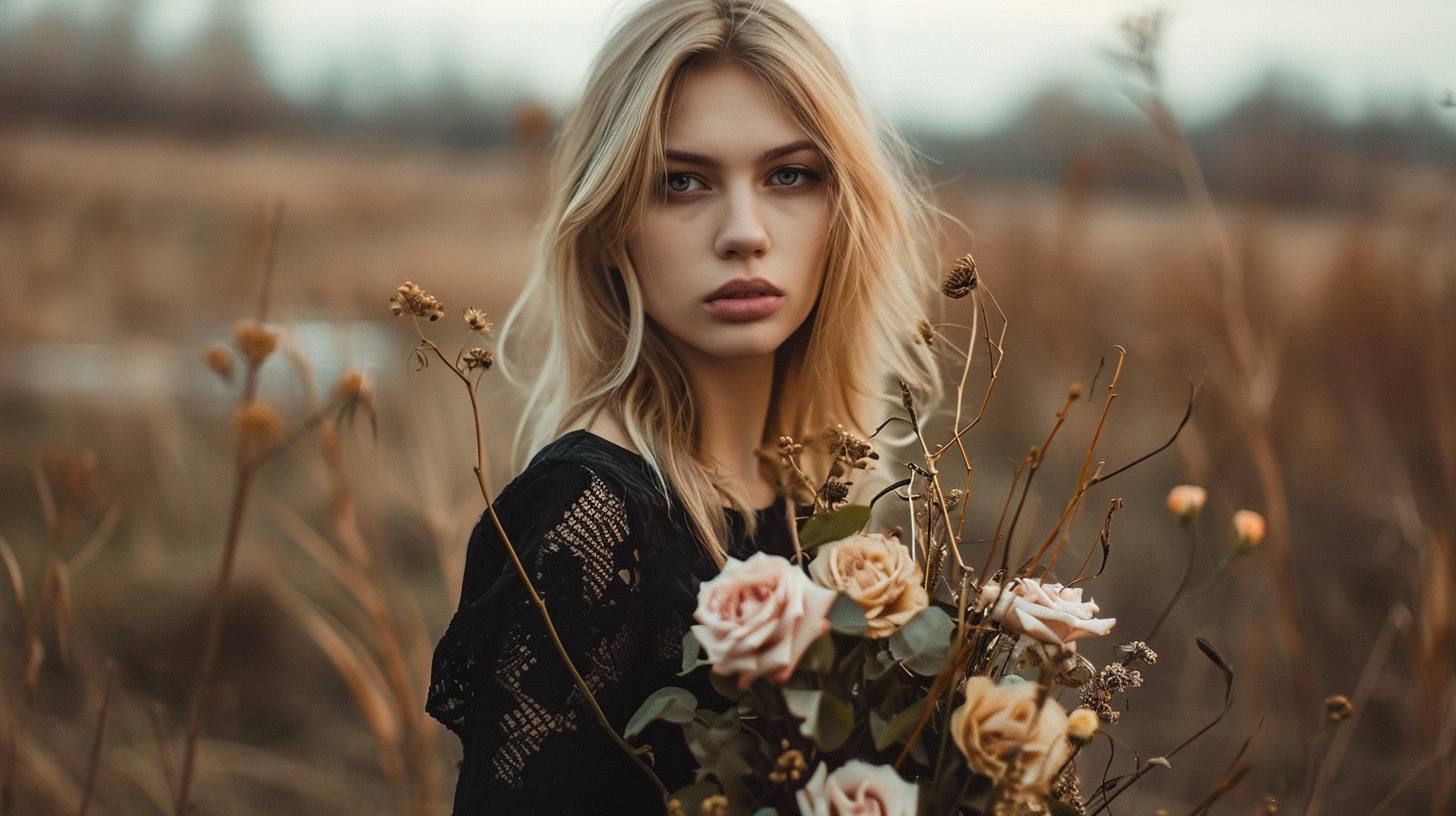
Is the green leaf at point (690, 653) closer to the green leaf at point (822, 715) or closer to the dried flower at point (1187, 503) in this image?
the green leaf at point (822, 715)

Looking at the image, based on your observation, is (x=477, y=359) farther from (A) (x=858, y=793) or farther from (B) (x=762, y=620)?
(A) (x=858, y=793)

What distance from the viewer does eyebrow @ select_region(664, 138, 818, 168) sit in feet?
3.90

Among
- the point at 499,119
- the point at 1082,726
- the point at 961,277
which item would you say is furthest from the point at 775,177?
the point at 499,119

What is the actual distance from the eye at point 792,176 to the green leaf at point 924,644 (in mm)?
619

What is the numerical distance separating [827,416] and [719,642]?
0.79m

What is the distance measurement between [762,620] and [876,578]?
0.11 meters

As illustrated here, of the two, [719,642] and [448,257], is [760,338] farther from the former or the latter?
[448,257]

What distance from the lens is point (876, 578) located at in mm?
788

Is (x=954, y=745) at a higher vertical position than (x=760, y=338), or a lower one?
lower

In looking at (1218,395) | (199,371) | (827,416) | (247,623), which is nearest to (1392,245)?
(1218,395)

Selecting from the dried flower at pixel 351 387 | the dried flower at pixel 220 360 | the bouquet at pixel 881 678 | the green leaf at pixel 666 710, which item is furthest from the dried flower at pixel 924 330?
the dried flower at pixel 220 360

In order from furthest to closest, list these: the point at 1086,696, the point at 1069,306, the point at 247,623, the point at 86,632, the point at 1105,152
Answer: the point at 247,623 → the point at 86,632 → the point at 1069,306 → the point at 1105,152 → the point at 1086,696

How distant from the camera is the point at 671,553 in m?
1.12

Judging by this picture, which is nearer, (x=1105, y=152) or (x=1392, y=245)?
(x=1105, y=152)
